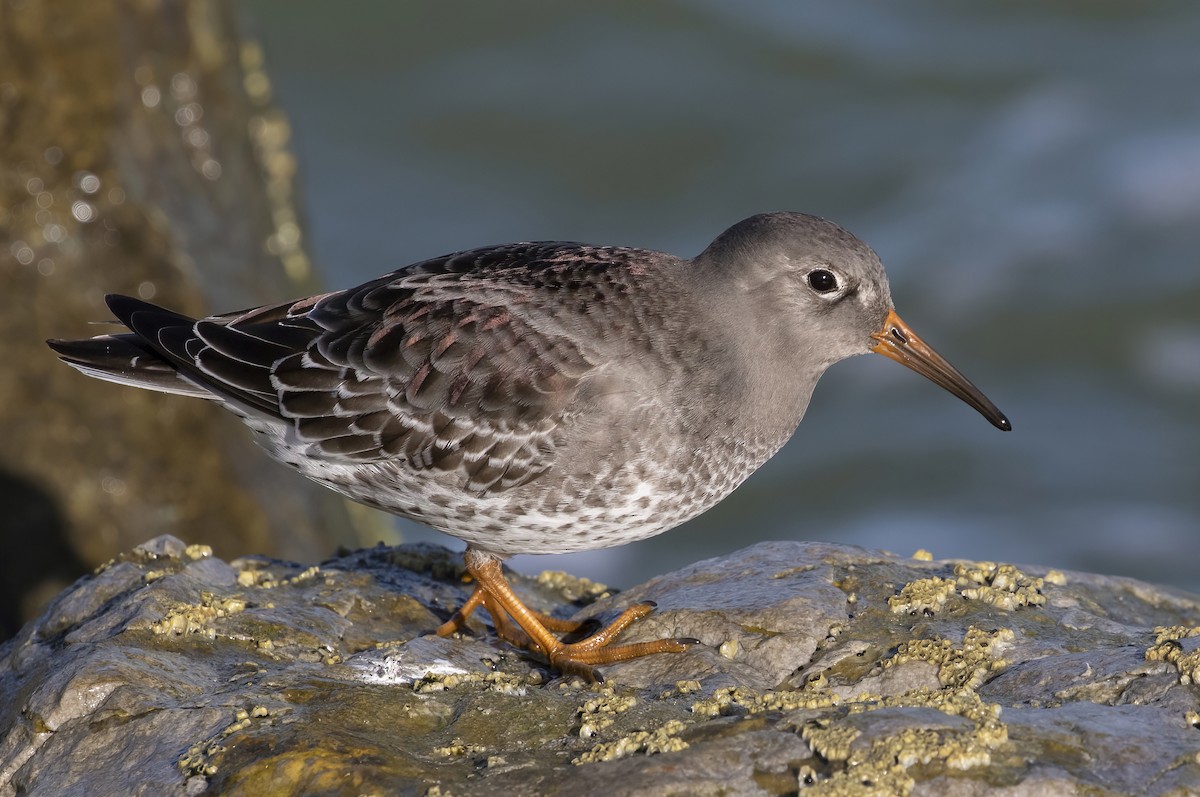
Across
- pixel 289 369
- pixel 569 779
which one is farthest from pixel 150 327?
pixel 569 779

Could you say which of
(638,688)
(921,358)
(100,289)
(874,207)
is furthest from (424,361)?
(874,207)

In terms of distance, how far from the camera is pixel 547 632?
601 cm

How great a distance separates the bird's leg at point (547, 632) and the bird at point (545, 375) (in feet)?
0.03

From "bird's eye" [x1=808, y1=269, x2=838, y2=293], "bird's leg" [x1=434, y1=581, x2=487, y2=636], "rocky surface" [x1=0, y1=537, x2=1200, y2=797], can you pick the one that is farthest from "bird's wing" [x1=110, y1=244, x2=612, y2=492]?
"bird's eye" [x1=808, y1=269, x2=838, y2=293]

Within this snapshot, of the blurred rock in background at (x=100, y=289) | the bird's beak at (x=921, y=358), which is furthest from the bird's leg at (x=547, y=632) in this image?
the blurred rock in background at (x=100, y=289)

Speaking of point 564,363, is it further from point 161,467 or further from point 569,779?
point 161,467

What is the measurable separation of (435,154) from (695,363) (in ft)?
41.7

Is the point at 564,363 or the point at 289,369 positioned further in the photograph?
the point at 289,369

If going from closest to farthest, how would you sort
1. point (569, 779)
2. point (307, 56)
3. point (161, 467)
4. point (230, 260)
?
1. point (569, 779)
2. point (161, 467)
3. point (230, 260)
4. point (307, 56)

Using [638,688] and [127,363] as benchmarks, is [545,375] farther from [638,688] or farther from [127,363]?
[127,363]

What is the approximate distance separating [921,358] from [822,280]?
77 centimetres

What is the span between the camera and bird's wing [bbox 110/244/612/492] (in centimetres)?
607

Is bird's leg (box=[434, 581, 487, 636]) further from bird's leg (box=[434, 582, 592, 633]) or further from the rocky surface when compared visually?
the rocky surface

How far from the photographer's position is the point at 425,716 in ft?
16.4
